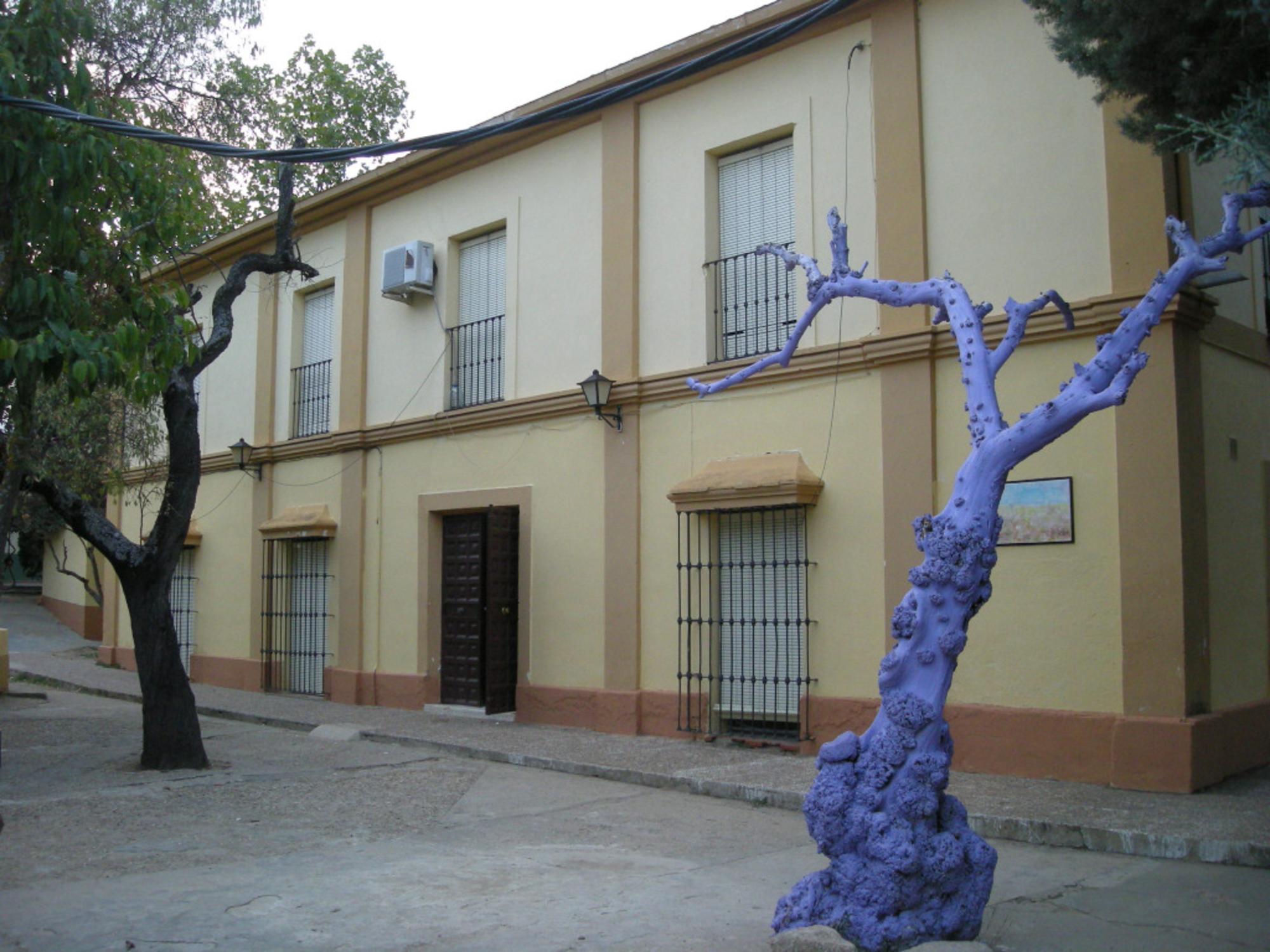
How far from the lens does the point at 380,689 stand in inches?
560

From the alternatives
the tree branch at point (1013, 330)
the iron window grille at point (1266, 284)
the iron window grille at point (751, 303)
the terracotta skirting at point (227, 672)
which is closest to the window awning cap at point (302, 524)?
the terracotta skirting at point (227, 672)

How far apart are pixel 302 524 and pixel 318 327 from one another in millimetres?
2842

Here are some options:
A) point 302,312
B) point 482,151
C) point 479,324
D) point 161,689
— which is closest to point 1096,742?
point 161,689

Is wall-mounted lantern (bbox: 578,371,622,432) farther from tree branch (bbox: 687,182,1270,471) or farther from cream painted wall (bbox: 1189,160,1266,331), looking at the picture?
tree branch (bbox: 687,182,1270,471)

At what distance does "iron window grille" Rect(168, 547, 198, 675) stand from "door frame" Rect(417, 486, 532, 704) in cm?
592

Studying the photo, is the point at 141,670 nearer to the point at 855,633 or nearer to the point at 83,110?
the point at 83,110

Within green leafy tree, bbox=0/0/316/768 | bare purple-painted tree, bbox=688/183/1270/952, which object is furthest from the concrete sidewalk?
green leafy tree, bbox=0/0/316/768

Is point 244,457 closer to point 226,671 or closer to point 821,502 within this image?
point 226,671

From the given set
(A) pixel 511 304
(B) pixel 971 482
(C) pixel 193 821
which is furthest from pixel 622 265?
(B) pixel 971 482

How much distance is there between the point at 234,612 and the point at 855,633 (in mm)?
10372

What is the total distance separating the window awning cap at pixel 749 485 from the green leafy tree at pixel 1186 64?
3.94 metres

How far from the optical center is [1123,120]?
711 centimetres

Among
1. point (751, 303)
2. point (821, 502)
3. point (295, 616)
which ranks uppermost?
point (751, 303)

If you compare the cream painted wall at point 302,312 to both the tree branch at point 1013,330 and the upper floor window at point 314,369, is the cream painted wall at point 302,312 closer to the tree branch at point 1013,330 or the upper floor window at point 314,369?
the upper floor window at point 314,369
